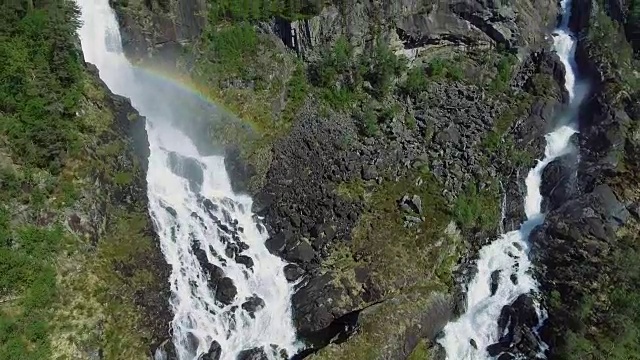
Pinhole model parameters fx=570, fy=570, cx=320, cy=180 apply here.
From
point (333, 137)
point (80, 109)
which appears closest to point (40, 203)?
point (80, 109)

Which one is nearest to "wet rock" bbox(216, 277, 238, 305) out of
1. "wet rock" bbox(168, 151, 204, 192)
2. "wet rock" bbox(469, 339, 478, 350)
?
"wet rock" bbox(168, 151, 204, 192)

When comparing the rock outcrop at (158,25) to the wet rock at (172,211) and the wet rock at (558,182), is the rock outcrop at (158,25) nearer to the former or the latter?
the wet rock at (172,211)

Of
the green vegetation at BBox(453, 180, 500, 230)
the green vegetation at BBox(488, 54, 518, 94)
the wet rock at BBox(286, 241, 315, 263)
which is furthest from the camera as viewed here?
the green vegetation at BBox(488, 54, 518, 94)

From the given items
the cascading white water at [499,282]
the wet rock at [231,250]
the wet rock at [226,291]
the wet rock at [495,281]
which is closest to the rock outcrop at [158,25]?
the wet rock at [231,250]

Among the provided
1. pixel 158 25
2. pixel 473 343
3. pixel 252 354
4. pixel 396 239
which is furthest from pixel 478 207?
pixel 158 25

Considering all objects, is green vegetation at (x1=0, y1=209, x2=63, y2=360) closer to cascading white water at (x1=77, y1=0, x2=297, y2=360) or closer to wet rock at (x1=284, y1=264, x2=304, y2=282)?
cascading white water at (x1=77, y1=0, x2=297, y2=360)

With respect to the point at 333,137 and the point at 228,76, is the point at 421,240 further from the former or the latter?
the point at 228,76
